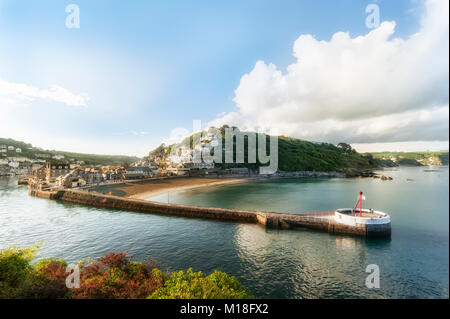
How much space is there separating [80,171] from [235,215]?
57698 mm

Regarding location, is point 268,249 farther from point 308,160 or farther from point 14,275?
point 308,160

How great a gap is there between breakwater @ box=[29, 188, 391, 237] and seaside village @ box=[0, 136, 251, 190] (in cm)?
1155

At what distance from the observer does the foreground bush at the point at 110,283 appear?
655 centimetres

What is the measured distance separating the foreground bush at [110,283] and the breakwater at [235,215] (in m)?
18.8

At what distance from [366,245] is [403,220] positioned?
1386 centimetres

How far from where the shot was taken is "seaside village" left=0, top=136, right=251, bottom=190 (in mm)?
52375

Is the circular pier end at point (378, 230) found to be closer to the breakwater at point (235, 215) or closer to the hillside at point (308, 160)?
the breakwater at point (235, 215)

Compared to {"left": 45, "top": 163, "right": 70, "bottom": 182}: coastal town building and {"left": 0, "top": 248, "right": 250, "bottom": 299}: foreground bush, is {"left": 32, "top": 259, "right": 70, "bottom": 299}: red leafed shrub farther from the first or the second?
{"left": 45, "top": 163, "right": 70, "bottom": 182}: coastal town building

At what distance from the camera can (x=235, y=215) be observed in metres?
27.6

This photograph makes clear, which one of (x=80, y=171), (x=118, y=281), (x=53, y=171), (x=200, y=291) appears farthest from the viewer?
(x=53, y=171)

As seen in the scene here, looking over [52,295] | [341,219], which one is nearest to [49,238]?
[52,295]
